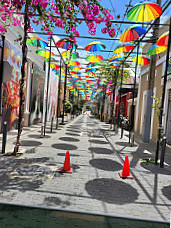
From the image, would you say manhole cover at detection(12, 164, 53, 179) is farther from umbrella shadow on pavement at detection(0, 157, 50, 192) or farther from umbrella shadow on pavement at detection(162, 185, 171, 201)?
umbrella shadow on pavement at detection(162, 185, 171, 201)

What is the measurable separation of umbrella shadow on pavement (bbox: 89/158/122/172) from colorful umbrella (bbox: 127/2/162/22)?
5.66m

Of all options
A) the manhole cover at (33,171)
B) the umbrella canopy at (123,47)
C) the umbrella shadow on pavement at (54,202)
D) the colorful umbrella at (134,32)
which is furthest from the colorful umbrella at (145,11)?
the umbrella shadow on pavement at (54,202)

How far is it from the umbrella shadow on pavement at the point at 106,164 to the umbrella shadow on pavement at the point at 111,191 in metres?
1.07

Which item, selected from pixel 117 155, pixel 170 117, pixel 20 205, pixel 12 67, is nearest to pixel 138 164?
pixel 117 155

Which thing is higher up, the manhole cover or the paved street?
the manhole cover

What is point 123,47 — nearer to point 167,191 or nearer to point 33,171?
point 167,191

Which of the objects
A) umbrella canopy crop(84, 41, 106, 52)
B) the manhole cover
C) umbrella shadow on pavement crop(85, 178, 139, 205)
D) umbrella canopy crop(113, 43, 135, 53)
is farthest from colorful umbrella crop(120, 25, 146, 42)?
the manhole cover

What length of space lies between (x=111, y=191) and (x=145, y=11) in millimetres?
6497

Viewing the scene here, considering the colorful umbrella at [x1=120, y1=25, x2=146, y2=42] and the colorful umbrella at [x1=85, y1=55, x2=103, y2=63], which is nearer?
the colorful umbrella at [x1=120, y1=25, x2=146, y2=42]

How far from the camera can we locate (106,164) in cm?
670

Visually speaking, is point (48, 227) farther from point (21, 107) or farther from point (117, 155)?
point (117, 155)

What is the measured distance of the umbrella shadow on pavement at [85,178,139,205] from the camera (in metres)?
4.02

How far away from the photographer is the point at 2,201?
11.7 ft

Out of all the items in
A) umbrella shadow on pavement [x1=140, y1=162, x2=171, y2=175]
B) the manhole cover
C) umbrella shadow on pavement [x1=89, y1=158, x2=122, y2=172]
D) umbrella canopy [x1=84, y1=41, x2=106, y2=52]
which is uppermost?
umbrella canopy [x1=84, y1=41, x2=106, y2=52]
